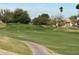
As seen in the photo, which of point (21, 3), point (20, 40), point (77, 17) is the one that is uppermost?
point (21, 3)

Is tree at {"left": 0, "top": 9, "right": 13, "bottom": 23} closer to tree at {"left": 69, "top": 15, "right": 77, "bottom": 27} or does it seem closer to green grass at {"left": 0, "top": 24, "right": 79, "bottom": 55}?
green grass at {"left": 0, "top": 24, "right": 79, "bottom": 55}

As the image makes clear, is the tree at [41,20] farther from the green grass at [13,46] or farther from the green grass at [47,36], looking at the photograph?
the green grass at [13,46]

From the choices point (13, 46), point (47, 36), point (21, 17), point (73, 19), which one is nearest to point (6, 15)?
point (21, 17)

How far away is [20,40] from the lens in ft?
6.82

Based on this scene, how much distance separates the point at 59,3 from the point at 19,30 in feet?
1.30

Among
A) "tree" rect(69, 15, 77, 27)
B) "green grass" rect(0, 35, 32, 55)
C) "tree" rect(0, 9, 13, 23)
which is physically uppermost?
"tree" rect(0, 9, 13, 23)

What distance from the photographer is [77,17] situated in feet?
6.88

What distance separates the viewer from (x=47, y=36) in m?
2.08

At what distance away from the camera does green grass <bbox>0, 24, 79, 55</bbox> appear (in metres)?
2.06

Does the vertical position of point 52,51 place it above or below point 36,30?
below

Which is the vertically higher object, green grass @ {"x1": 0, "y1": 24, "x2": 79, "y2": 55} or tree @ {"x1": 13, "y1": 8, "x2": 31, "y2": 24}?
tree @ {"x1": 13, "y1": 8, "x2": 31, "y2": 24}

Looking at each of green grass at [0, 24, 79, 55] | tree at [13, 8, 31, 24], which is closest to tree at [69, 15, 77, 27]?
green grass at [0, 24, 79, 55]
